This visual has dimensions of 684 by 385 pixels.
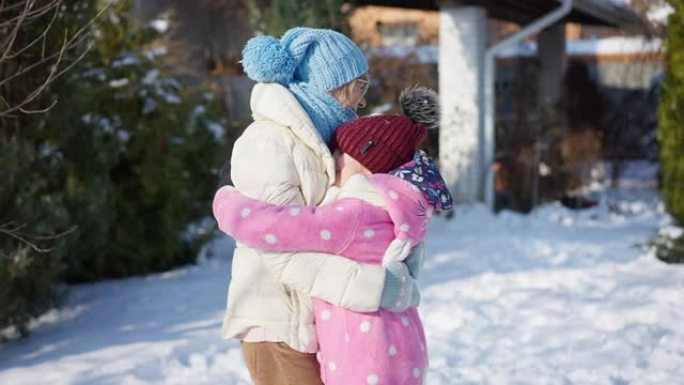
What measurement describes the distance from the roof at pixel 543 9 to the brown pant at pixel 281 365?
8.93 meters

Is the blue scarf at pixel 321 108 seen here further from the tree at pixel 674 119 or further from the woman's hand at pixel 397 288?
the tree at pixel 674 119

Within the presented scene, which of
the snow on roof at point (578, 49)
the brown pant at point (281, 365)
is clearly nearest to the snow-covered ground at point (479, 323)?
the brown pant at point (281, 365)

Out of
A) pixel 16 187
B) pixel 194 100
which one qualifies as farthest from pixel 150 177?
pixel 16 187

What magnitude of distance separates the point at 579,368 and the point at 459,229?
218 inches

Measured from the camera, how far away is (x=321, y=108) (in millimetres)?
2824

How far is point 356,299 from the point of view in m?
2.65

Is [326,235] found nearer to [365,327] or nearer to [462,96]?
[365,327]

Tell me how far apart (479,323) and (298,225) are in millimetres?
4096

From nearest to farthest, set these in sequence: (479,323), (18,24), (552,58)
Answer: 1. (18,24)
2. (479,323)
3. (552,58)

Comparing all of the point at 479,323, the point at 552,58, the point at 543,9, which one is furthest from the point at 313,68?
the point at 552,58

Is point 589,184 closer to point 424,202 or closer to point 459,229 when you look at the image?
point 459,229

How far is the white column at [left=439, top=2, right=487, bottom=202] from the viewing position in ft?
38.7

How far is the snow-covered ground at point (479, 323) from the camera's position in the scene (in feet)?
17.8

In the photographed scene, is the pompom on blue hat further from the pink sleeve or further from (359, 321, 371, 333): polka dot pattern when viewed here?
(359, 321, 371, 333): polka dot pattern
